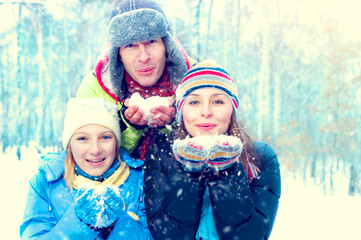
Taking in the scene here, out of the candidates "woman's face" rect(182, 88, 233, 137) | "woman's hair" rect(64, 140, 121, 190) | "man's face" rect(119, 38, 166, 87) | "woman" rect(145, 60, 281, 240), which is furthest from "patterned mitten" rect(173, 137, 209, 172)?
"man's face" rect(119, 38, 166, 87)

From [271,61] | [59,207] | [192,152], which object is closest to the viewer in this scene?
[192,152]

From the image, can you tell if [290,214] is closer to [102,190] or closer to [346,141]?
[102,190]

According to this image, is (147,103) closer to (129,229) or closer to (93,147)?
(93,147)

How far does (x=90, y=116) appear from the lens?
1966 millimetres

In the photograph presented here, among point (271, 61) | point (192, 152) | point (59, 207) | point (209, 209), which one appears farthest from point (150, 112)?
point (271, 61)

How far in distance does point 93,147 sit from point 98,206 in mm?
429

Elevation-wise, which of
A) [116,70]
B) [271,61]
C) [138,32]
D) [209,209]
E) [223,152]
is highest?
[271,61]

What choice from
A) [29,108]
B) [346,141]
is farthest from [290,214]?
[29,108]

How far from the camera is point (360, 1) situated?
45.1ft

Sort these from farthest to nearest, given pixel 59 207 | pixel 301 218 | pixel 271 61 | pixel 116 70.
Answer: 1. pixel 271 61
2. pixel 301 218
3. pixel 116 70
4. pixel 59 207

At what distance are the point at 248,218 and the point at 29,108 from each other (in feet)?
84.1

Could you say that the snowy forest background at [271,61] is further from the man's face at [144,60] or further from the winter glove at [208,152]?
the winter glove at [208,152]

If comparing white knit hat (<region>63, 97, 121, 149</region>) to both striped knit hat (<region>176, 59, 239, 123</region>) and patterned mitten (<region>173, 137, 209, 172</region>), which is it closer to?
striped knit hat (<region>176, 59, 239, 123</region>)

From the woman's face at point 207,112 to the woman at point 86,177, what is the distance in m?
0.52
